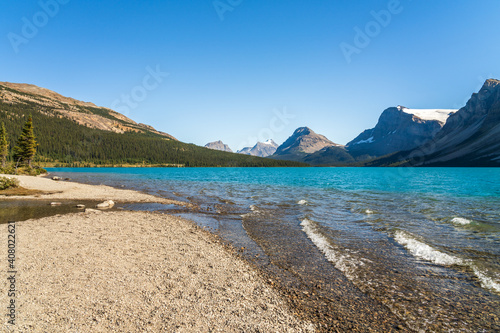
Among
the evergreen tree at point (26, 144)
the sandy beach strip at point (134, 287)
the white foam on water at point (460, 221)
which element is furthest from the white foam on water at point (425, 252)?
the evergreen tree at point (26, 144)

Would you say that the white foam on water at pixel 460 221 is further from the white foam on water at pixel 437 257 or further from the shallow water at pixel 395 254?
the white foam on water at pixel 437 257

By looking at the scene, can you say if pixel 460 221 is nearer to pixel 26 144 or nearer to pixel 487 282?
pixel 487 282

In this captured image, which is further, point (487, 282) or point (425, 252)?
point (425, 252)

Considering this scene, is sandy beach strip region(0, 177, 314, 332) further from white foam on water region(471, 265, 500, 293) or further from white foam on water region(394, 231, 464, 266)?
white foam on water region(394, 231, 464, 266)

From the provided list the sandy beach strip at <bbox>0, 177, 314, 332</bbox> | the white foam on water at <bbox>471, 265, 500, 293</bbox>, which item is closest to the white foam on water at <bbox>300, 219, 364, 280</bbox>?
the sandy beach strip at <bbox>0, 177, 314, 332</bbox>

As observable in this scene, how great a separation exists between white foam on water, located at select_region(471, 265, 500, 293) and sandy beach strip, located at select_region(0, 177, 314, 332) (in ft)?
30.4

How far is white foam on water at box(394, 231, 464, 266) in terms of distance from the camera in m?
13.7

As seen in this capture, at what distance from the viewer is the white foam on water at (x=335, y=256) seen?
41.1ft

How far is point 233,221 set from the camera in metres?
23.7

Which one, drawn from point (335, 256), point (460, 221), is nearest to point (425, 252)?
point (335, 256)

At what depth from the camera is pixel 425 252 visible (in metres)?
15.1

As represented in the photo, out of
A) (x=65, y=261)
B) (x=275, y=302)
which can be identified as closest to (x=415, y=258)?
(x=275, y=302)

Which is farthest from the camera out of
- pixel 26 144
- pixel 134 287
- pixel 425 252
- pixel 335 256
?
pixel 26 144

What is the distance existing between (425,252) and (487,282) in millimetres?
3815
